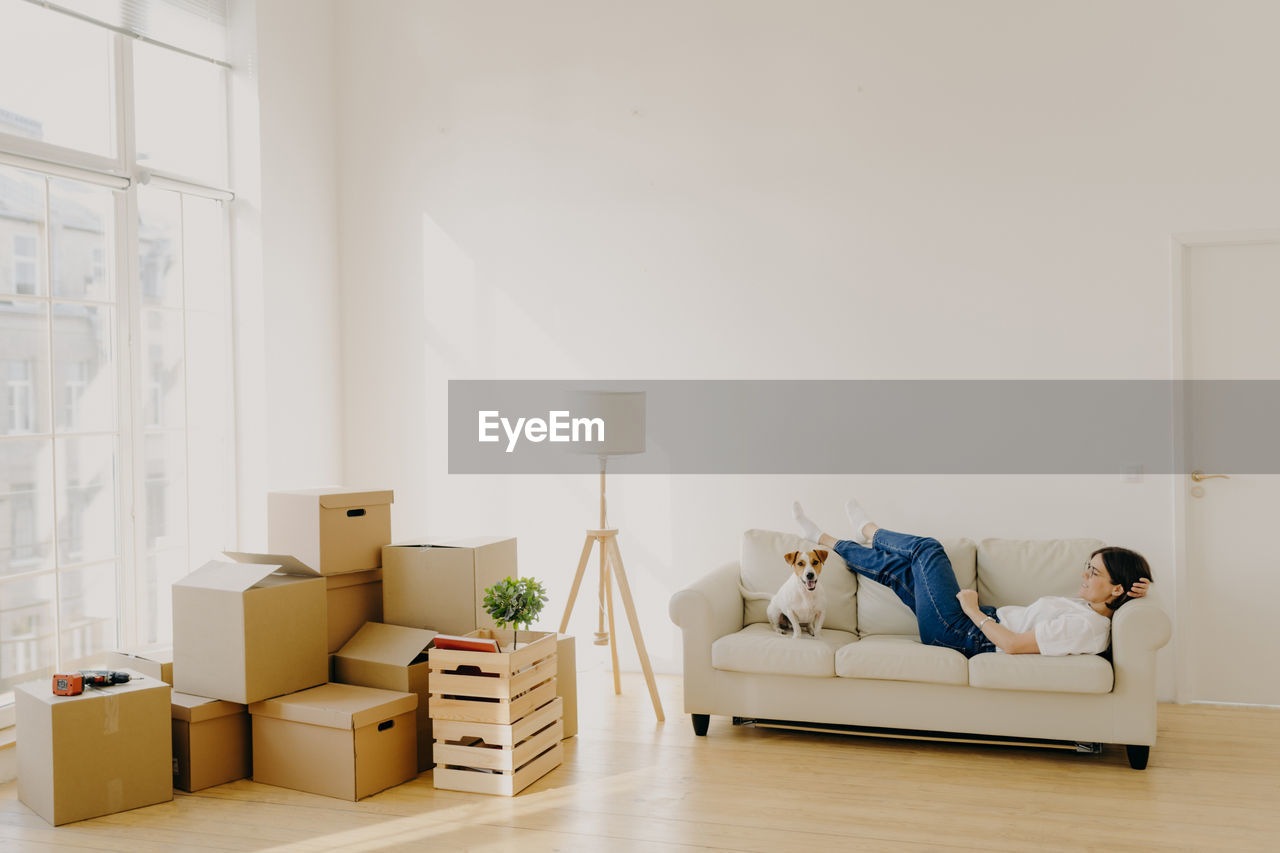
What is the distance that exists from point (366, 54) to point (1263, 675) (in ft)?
17.3

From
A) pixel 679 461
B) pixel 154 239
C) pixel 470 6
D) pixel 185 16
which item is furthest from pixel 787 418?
pixel 185 16

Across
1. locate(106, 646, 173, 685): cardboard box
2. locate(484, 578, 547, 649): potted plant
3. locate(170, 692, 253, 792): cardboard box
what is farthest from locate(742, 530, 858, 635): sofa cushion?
locate(106, 646, 173, 685): cardboard box

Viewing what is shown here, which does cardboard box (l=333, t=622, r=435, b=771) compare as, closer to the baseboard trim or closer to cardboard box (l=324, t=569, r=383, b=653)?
cardboard box (l=324, t=569, r=383, b=653)

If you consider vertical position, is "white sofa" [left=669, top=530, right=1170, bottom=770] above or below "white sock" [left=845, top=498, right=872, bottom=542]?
below

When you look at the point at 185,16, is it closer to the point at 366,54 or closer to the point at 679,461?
the point at 366,54

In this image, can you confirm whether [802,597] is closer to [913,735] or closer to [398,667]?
[913,735]

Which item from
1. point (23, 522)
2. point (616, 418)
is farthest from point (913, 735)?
point (23, 522)

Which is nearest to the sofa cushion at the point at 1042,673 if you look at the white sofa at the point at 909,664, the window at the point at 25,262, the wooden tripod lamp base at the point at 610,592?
the white sofa at the point at 909,664

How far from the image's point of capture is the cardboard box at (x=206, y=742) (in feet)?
11.4

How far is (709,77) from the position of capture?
4.90 metres

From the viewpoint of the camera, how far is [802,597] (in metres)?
4.02

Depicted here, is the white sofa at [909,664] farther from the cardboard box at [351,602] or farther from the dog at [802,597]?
the cardboard box at [351,602]

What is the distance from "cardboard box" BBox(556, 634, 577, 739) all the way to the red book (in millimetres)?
466

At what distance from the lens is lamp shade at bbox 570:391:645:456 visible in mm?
4375
